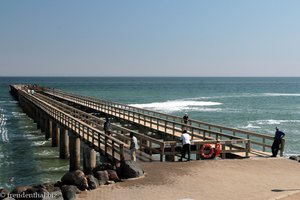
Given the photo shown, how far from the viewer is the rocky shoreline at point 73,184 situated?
1141 cm

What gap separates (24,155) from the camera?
2928cm

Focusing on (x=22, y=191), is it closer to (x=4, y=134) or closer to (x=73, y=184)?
(x=73, y=184)

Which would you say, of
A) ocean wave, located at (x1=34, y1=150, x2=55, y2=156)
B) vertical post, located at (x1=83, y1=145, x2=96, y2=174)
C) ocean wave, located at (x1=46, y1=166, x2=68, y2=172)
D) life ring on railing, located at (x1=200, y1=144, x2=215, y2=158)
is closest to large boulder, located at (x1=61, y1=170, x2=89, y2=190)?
life ring on railing, located at (x1=200, y1=144, x2=215, y2=158)

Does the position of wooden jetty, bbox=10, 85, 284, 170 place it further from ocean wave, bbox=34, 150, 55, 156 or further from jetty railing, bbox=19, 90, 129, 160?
ocean wave, bbox=34, 150, 55, 156

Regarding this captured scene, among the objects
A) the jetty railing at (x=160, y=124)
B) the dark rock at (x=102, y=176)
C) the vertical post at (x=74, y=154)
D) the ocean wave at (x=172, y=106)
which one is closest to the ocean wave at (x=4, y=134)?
the jetty railing at (x=160, y=124)

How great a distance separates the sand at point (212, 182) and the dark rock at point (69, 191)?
0.25 meters

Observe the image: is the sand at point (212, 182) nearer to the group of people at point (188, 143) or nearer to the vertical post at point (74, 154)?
the group of people at point (188, 143)

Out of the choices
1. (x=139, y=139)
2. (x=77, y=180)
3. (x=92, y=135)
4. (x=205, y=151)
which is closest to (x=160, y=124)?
(x=139, y=139)

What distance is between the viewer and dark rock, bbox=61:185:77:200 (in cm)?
1144

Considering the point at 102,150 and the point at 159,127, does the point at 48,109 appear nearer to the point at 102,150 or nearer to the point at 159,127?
the point at 159,127

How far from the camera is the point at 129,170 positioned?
1395 centimetres

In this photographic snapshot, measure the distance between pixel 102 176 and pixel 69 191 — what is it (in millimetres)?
1852

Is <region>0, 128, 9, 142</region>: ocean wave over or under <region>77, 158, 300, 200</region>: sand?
under

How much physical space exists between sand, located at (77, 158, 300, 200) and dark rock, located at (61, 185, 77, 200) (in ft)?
0.83
